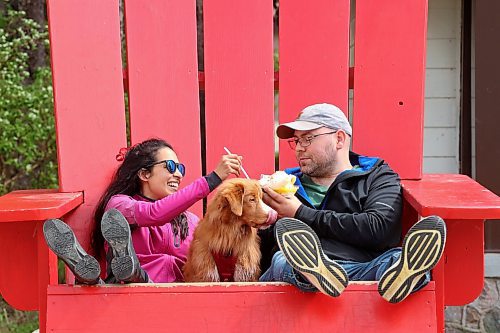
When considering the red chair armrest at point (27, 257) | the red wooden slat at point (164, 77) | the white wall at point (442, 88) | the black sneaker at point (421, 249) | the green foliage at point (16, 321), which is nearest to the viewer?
the black sneaker at point (421, 249)

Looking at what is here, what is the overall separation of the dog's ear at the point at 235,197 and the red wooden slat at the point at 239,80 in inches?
25.7

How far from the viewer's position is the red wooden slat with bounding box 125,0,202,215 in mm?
3471

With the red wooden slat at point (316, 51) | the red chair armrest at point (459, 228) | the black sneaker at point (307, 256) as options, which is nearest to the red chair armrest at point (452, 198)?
the red chair armrest at point (459, 228)

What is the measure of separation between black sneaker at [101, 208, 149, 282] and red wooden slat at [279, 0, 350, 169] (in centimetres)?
116

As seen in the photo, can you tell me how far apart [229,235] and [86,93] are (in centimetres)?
91

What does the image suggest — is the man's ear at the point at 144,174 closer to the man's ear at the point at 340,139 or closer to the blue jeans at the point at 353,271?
the blue jeans at the point at 353,271

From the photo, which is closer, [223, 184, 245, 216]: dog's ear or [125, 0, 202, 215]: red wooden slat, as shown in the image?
[223, 184, 245, 216]: dog's ear

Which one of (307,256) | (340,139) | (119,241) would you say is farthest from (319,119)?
(119,241)

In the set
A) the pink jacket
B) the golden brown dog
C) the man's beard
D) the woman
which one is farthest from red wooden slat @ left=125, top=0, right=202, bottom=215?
the golden brown dog

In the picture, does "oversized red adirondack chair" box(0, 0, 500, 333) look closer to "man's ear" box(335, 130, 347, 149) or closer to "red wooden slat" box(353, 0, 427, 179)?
"red wooden slat" box(353, 0, 427, 179)

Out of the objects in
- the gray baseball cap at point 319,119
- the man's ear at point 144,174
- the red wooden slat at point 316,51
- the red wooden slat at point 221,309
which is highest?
the red wooden slat at point 316,51

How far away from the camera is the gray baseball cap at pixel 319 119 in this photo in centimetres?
320

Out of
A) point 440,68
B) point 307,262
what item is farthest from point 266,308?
point 440,68

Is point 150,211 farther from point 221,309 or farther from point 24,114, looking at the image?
point 24,114
